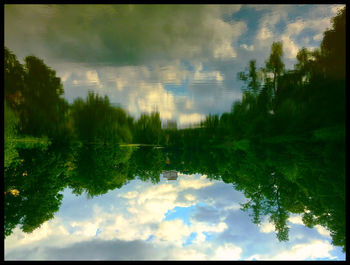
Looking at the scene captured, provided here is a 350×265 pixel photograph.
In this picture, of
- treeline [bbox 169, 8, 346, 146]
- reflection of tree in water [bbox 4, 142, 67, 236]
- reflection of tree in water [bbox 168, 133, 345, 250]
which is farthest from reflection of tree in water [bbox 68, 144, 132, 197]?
reflection of tree in water [bbox 168, 133, 345, 250]

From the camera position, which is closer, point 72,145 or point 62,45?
point 62,45

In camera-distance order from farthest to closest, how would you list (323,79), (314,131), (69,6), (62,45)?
(314,131) → (323,79) → (62,45) → (69,6)

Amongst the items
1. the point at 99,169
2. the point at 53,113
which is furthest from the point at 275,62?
the point at 53,113

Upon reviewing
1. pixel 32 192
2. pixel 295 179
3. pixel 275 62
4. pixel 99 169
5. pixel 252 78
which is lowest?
pixel 32 192

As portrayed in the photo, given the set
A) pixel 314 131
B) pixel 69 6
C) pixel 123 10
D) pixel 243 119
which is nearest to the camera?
pixel 69 6

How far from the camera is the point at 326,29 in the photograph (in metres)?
7.71

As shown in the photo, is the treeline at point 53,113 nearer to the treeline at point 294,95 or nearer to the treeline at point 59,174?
the treeline at point 59,174

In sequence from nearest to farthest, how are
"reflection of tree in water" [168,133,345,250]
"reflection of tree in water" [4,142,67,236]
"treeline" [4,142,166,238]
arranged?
"reflection of tree in water" [168,133,345,250] → "reflection of tree in water" [4,142,67,236] → "treeline" [4,142,166,238]

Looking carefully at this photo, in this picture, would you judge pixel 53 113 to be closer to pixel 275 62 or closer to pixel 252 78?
pixel 252 78

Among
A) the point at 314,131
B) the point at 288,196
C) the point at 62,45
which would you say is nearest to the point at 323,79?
the point at 314,131

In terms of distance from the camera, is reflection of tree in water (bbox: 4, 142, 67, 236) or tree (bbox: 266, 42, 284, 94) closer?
reflection of tree in water (bbox: 4, 142, 67, 236)

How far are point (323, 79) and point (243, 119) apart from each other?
192 inches

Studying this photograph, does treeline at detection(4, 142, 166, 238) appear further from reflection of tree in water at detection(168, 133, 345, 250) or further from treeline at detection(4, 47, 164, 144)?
reflection of tree in water at detection(168, 133, 345, 250)

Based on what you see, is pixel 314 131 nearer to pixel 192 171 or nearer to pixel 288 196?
pixel 288 196
